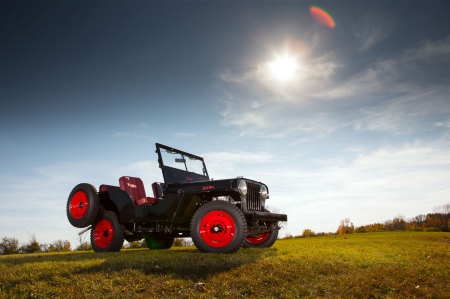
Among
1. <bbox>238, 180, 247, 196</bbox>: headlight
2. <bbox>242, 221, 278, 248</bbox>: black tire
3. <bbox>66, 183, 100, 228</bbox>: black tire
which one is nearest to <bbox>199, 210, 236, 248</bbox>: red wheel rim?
<bbox>238, 180, 247, 196</bbox>: headlight

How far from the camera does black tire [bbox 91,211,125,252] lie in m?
10.4

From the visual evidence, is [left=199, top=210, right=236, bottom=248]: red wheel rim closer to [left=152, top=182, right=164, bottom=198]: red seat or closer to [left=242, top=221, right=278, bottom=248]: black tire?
[left=242, top=221, right=278, bottom=248]: black tire

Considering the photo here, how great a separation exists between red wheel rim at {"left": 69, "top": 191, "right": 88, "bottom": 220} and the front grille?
4.86 metres

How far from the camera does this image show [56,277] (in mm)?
6562

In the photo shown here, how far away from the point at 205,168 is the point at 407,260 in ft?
20.7

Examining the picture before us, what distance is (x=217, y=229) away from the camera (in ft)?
27.5

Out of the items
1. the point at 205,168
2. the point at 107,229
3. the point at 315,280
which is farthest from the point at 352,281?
the point at 107,229

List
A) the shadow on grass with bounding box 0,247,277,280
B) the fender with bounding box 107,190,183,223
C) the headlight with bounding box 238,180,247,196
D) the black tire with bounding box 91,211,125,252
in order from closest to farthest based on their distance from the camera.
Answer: the shadow on grass with bounding box 0,247,277,280, the headlight with bounding box 238,180,247,196, the fender with bounding box 107,190,183,223, the black tire with bounding box 91,211,125,252

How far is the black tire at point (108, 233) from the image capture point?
34.1 ft

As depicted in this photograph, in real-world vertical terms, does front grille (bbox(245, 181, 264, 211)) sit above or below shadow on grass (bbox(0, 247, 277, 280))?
above

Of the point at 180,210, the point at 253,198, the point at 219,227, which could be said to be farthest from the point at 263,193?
the point at 180,210

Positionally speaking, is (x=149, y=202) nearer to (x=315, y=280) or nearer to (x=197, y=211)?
(x=197, y=211)

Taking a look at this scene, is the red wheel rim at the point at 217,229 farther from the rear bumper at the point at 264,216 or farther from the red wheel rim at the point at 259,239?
the red wheel rim at the point at 259,239

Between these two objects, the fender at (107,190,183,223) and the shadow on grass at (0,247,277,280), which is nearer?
the shadow on grass at (0,247,277,280)
